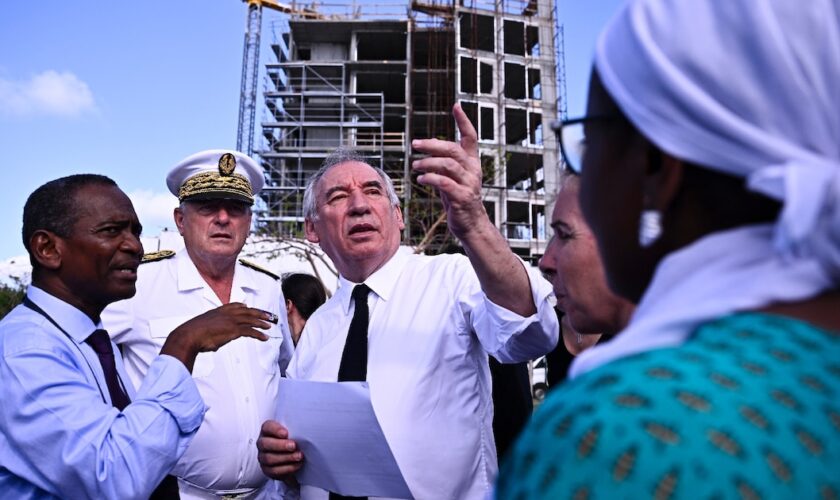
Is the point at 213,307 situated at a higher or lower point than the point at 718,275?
lower

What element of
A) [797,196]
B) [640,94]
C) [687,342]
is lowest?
[687,342]

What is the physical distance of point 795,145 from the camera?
682 mm

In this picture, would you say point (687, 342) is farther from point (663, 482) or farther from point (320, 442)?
point (320, 442)

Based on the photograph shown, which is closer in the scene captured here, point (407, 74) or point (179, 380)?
point (179, 380)

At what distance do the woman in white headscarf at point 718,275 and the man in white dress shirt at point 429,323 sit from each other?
3.94 ft

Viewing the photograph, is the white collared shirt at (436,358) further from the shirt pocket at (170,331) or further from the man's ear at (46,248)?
the man's ear at (46,248)

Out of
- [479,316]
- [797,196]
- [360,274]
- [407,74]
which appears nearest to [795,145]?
[797,196]

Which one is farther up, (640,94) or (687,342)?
(640,94)

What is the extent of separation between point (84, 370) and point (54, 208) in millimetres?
595

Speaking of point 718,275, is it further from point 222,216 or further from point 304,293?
point 304,293

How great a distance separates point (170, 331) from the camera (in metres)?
2.96

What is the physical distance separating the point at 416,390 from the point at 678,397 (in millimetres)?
1842

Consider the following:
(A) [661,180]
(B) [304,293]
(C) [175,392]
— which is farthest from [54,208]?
(B) [304,293]

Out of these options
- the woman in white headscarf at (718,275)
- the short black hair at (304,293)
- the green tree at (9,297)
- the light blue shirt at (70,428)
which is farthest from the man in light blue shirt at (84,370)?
the green tree at (9,297)
